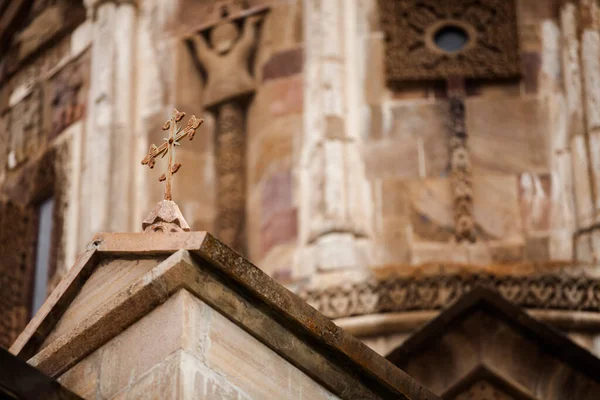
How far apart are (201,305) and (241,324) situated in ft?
0.78

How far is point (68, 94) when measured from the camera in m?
20.1

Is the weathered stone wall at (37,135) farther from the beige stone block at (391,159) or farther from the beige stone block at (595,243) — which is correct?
the beige stone block at (595,243)

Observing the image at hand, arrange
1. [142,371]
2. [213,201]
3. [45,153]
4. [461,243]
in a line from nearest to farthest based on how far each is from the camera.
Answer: [142,371] < [461,243] < [213,201] < [45,153]

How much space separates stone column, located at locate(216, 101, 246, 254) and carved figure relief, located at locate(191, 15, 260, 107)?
16 centimetres

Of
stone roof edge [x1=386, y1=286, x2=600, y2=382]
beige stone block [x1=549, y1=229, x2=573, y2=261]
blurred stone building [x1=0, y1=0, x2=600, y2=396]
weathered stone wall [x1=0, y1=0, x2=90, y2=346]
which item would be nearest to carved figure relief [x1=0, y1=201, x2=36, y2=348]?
weathered stone wall [x1=0, y1=0, x2=90, y2=346]

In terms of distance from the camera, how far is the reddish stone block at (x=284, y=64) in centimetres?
1806

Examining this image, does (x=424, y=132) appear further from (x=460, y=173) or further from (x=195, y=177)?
(x=195, y=177)

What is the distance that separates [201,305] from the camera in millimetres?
8789

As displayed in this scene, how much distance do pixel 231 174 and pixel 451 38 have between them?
2.44 m

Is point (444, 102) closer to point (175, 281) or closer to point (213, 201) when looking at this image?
point (213, 201)

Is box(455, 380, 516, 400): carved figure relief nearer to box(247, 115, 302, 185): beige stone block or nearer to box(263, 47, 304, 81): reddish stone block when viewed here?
box(247, 115, 302, 185): beige stone block

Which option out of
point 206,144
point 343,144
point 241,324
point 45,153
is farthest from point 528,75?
point 241,324

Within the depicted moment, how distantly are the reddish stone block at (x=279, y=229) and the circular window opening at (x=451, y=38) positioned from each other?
7.00 feet

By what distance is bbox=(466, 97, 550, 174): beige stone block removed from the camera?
684 inches
